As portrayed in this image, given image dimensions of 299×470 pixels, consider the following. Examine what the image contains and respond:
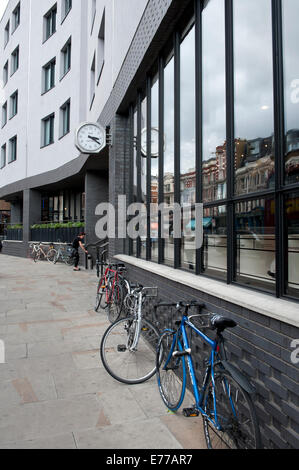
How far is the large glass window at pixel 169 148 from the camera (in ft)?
16.5

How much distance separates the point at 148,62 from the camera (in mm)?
5914

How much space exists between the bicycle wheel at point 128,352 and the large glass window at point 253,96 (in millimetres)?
2021

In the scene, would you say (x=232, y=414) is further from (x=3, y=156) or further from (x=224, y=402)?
(x=3, y=156)

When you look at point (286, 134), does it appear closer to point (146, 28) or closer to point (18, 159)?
point (146, 28)

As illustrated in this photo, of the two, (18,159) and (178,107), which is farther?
(18,159)

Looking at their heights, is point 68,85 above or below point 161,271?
above

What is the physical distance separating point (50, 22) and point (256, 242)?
73.7 feet

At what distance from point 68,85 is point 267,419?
18.0 meters

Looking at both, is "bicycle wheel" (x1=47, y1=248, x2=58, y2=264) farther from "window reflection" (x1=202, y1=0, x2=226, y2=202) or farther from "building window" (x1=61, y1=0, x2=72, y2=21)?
"window reflection" (x1=202, y1=0, x2=226, y2=202)

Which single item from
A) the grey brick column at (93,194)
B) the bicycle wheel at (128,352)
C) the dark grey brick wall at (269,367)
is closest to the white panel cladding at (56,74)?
the grey brick column at (93,194)

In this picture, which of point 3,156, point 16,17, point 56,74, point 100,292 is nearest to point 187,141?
point 100,292

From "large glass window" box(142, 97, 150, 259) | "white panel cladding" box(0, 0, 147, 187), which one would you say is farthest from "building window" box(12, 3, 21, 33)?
"large glass window" box(142, 97, 150, 259)

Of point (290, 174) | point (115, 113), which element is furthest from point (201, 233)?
point (115, 113)

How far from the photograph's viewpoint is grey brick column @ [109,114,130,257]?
8031 millimetres
